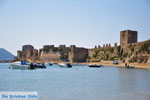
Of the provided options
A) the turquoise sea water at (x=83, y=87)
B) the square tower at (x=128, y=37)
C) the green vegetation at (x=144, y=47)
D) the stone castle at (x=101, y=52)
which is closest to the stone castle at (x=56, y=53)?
the stone castle at (x=101, y=52)

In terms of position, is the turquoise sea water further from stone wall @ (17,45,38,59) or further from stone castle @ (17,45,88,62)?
stone wall @ (17,45,38,59)

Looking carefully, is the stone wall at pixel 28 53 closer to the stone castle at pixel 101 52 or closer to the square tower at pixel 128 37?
the stone castle at pixel 101 52

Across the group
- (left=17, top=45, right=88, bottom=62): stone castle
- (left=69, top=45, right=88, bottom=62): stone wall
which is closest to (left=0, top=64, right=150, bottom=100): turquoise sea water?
(left=69, top=45, right=88, bottom=62): stone wall

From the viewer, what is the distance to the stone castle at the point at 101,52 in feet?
231

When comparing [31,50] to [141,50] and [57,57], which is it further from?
→ [141,50]

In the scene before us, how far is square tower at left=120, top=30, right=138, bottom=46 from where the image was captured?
8431 centimetres

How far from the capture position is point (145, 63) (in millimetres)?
63688

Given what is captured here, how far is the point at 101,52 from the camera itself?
314 feet

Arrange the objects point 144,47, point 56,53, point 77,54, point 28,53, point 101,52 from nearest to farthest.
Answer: point 144,47
point 101,52
point 77,54
point 56,53
point 28,53

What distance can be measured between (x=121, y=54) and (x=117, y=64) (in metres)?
6.42

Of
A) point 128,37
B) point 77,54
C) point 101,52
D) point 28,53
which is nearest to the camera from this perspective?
point 128,37

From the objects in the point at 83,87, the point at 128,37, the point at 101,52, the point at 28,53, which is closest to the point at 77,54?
the point at 101,52

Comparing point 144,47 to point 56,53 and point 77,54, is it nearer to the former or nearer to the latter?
point 77,54

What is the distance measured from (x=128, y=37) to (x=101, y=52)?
48.8 feet
